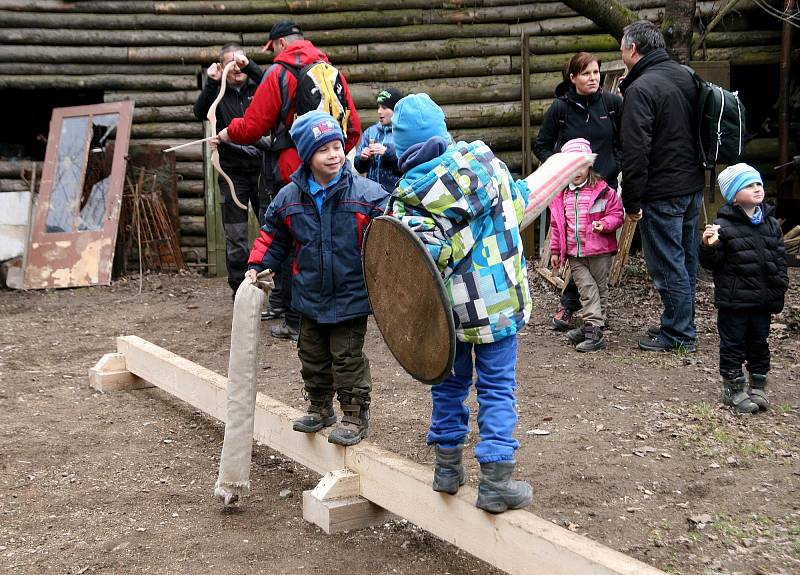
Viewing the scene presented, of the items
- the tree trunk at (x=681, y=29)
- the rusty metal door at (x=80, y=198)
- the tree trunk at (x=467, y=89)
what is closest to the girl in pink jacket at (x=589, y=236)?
the tree trunk at (x=681, y=29)

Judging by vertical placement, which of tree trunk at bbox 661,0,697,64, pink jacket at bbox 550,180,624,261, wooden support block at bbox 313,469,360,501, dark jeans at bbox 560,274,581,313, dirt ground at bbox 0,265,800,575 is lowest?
dirt ground at bbox 0,265,800,575

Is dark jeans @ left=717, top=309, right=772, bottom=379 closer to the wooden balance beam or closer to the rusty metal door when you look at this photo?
the wooden balance beam

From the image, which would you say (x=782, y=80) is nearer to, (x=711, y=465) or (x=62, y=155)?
(x=711, y=465)

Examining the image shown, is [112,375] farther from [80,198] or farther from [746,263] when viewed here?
[80,198]

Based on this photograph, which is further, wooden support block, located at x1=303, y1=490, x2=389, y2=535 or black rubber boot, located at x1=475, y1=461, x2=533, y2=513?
wooden support block, located at x1=303, y1=490, x2=389, y2=535

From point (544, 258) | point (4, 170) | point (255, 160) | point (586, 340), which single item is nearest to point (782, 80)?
point (544, 258)

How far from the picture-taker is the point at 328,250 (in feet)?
13.2

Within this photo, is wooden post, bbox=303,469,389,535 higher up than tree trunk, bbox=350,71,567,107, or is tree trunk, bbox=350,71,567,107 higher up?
tree trunk, bbox=350,71,567,107

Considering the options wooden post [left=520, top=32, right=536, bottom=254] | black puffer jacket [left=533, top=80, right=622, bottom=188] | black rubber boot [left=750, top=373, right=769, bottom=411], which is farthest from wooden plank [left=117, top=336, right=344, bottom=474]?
wooden post [left=520, top=32, right=536, bottom=254]

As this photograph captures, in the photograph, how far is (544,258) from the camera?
9148 mm

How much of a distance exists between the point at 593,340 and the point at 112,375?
3261mm

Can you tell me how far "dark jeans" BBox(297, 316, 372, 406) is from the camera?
411 centimetres

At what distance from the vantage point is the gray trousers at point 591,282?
6.65 meters

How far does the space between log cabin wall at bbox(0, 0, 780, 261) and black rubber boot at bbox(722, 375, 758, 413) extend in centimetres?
647
